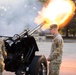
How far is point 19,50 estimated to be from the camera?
8.20 m

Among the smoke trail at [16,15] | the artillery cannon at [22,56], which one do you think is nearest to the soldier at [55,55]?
the artillery cannon at [22,56]

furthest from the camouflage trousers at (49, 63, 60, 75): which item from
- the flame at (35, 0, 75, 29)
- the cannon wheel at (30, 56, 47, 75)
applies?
the flame at (35, 0, 75, 29)

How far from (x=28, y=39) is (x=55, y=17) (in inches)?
58.4

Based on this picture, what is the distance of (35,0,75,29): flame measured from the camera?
9309mm

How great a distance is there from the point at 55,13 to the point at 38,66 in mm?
1872

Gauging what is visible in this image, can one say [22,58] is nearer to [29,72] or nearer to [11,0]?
[29,72]

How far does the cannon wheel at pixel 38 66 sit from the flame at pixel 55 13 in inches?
43.6

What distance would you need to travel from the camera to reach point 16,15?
29.0ft

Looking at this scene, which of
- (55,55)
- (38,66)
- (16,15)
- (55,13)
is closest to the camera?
(55,55)

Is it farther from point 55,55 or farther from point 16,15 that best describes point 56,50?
point 16,15

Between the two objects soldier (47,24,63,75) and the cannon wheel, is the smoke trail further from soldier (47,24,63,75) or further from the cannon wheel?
soldier (47,24,63,75)

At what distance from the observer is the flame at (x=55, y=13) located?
931 cm

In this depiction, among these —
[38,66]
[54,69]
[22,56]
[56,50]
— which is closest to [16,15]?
[22,56]

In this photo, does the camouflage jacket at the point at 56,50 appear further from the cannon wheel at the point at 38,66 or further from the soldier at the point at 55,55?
the cannon wheel at the point at 38,66
